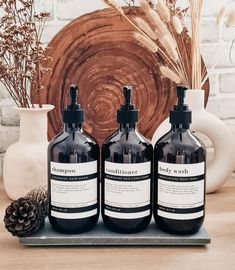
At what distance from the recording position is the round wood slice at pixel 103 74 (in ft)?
4.06

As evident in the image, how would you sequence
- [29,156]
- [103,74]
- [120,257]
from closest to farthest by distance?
[120,257] < [29,156] < [103,74]

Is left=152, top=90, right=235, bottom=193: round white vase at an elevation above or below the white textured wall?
below

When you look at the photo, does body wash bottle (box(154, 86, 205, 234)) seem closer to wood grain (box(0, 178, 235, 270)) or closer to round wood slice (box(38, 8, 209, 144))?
wood grain (box(0, 178, 235, 270))

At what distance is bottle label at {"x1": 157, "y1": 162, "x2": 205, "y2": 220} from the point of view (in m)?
0.80

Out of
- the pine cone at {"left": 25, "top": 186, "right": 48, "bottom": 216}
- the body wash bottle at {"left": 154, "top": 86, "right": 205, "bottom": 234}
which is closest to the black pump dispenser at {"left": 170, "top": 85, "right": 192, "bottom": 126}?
the body wash bottle at {"left": 154, "top": 86, "right": 205, "bottom": 234}

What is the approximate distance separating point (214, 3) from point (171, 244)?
0.69m

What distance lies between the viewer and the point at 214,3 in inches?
50.4

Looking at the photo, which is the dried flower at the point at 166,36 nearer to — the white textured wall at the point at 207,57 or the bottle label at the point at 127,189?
the white textured wall at the point at 207,57

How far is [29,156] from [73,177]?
25cm

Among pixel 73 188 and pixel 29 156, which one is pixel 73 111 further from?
pixel 29 156

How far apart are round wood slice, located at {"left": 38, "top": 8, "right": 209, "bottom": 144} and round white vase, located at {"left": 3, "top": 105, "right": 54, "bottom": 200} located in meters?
0.20

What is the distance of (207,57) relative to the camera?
1.29 m

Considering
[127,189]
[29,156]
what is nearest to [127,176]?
[127,189]

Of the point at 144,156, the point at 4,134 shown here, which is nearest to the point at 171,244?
the point at 144,156
